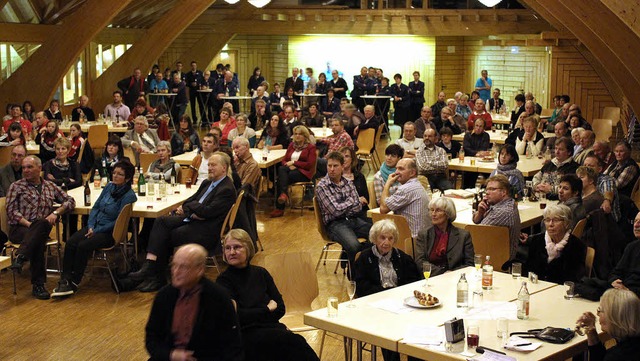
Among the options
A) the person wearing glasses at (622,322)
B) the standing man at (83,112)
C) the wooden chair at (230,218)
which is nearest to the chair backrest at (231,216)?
the wooden chair at (230,218)

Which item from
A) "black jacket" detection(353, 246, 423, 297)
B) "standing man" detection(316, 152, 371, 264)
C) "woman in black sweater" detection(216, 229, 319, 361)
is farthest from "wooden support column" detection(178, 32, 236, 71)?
"woman in black sweater" detection(216, 229, 319, 361)

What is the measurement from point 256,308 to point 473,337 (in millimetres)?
1423

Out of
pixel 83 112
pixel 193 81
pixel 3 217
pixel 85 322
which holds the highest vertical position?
pixel 193 81

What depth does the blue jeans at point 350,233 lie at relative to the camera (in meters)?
8.22

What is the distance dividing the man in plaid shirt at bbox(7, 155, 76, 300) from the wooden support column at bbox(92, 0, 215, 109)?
12.9 m

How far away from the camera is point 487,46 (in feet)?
80.7

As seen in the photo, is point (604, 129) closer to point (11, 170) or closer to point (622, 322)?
point (11, 170)

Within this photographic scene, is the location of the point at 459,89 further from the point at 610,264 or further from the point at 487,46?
the point at 610,264

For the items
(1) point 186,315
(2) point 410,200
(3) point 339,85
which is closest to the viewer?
(1) point 186,315

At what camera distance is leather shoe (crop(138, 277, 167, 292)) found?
27.9 feet

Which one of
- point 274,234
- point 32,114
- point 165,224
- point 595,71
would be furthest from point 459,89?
point 165,224

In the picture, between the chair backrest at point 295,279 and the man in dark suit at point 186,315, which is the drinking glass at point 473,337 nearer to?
the man in dark suit at point 186,315

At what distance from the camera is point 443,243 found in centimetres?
680

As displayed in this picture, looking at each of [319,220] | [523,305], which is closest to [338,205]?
[319,220]
